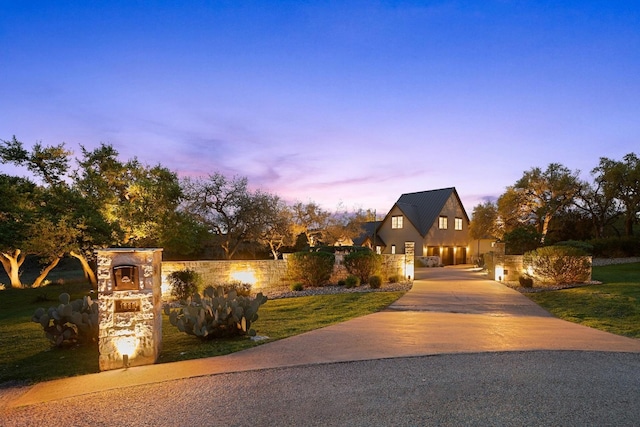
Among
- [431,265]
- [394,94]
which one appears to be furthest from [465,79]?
[431,265]

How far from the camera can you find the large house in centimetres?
3609

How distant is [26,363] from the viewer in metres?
6.94

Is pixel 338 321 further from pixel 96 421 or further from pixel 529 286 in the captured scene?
pixel 529 286

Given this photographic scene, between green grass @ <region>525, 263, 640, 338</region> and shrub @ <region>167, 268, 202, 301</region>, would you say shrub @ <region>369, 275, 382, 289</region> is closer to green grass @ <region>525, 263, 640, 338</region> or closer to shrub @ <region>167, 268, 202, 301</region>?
green grass @ <region>525, 263, 640, 338</region>

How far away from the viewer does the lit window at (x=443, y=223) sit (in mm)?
36938

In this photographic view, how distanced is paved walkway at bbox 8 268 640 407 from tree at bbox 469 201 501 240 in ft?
83.1

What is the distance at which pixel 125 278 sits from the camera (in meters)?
6.34

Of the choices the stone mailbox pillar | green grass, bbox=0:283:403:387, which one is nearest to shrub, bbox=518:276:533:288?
green grass, bbox=0:283:403:387

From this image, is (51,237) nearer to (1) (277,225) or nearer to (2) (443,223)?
(1) (277,225)

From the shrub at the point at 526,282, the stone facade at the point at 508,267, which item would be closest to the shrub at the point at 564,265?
the shrub at the point at 526,282

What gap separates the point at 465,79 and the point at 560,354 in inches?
475

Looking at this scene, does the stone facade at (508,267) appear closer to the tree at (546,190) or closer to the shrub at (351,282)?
the shrub at (351,282)

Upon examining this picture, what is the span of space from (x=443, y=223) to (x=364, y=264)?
21.0 m

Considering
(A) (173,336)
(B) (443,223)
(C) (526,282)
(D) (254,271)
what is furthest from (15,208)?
(B) (443,223)
